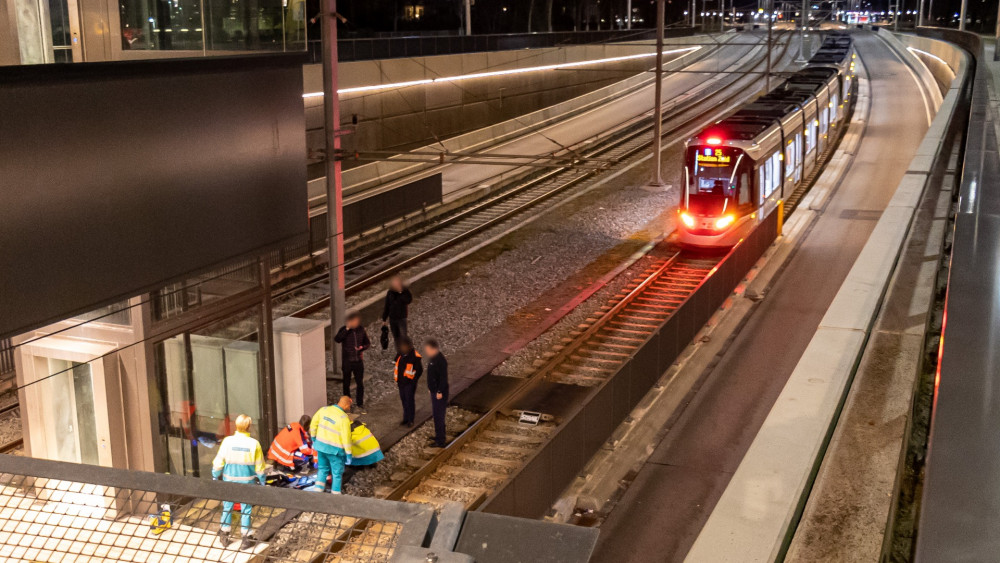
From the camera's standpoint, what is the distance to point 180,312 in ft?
36.1

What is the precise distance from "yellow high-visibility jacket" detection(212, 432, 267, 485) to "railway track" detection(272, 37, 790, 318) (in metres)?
6.41

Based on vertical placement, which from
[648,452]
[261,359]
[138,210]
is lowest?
[648,452]

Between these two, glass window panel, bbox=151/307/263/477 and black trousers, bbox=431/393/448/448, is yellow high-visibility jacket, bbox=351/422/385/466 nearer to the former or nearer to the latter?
black trousers, bbox=431/393/448/448

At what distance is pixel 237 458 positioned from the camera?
1013 centimetres

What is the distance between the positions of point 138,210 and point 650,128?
35.9 m

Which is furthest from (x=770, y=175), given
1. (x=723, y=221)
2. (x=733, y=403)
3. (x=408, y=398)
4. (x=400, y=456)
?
(x=400, y=456)

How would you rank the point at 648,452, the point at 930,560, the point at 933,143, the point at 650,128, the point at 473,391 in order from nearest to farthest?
the point at 930,560
the point at 648,452
the point at 473,391
the point at 933,143
the point at 650,128

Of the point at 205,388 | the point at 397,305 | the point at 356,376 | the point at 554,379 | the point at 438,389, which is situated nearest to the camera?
the point at 205,388

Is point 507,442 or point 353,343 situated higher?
point 353,343

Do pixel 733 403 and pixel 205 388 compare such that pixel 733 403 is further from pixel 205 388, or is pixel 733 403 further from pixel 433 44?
pixel 433 44

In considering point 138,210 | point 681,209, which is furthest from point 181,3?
point 681,209

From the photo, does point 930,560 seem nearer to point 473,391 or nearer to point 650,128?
point 473,391

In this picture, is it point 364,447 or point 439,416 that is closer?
point 364,447

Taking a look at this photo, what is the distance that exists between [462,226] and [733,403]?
12.8 m
